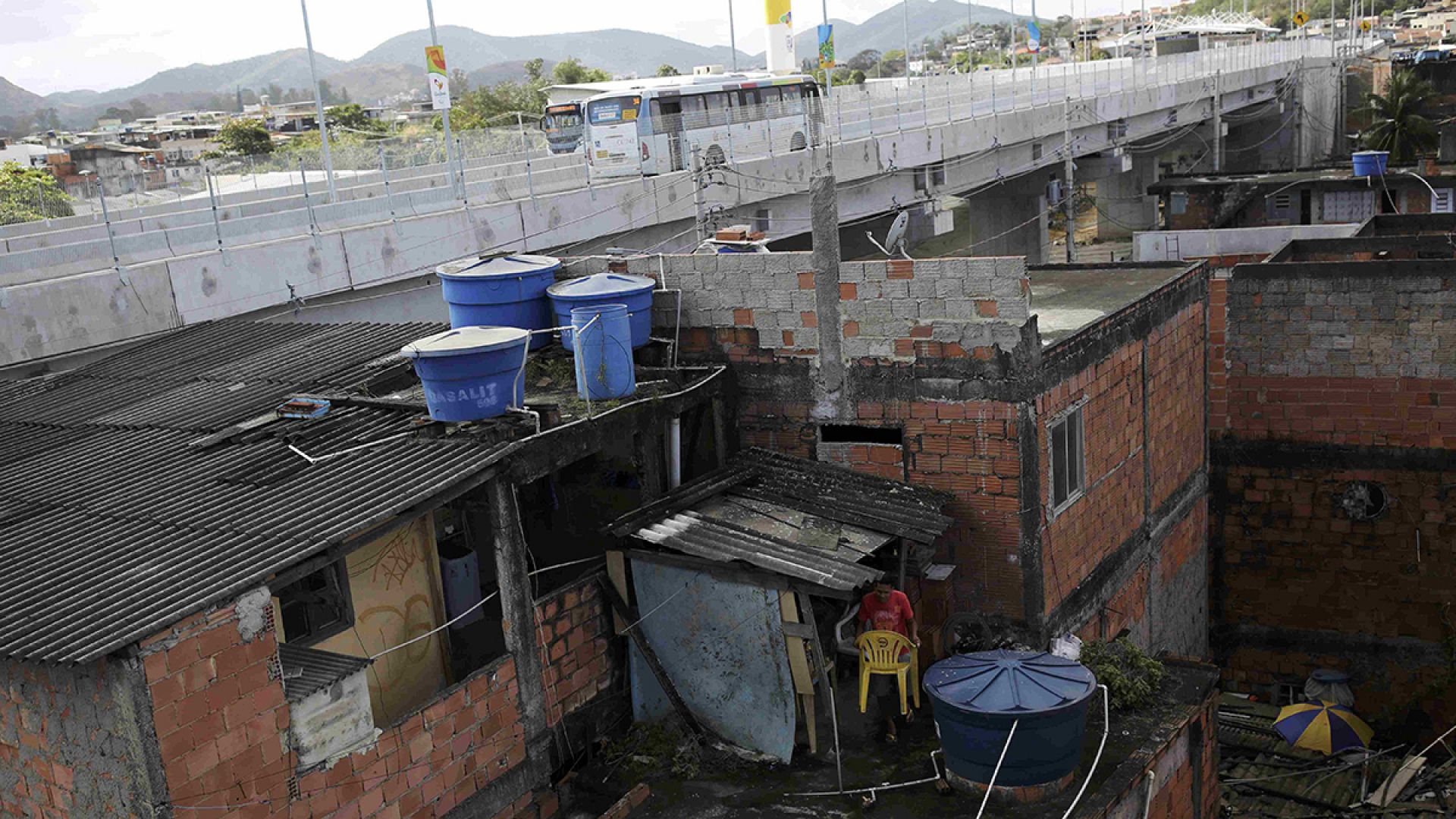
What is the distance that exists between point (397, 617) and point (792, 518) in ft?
9.97

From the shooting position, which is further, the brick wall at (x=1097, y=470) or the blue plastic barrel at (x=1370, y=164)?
the blue plastic barrel at (x=1370, y=164)

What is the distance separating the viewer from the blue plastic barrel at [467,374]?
352 inches

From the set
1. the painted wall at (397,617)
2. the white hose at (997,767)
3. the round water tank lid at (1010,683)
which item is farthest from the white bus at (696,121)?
the white hose at (997,767)

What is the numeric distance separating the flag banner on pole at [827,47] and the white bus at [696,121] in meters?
2.85

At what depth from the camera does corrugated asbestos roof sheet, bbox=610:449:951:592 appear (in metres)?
9.16

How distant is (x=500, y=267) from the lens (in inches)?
457

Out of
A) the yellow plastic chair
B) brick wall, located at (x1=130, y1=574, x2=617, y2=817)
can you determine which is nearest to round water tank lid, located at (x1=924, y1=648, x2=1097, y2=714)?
the yellow plastic chair

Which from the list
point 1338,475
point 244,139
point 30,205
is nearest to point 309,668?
point 1338,475

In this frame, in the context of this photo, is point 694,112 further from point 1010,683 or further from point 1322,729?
point 1010,683

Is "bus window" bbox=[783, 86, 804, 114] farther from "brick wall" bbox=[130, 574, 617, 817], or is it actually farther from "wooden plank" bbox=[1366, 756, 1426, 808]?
"brick wall" bbox=[130, 574, 617, 817]

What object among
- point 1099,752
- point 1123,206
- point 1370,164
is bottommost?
point 1123,206

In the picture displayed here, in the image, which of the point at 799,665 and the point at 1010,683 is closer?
the point at 1010,683

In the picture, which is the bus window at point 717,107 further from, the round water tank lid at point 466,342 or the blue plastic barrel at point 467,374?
the blue plastic barrel at point 467,374

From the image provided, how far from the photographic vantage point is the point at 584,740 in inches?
388
